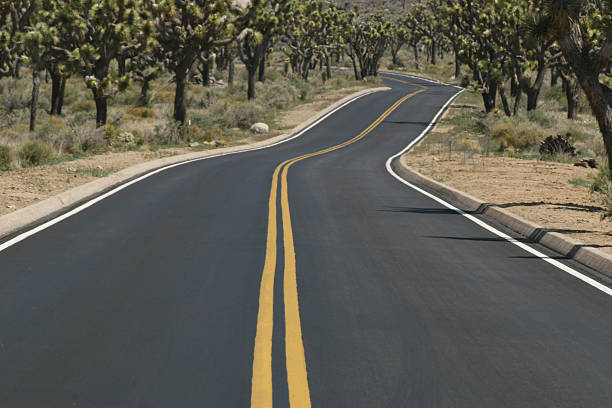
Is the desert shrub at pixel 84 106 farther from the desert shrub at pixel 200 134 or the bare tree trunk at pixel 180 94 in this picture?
the desert shrub at pixel 200 134

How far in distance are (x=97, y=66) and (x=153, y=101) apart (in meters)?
21.4

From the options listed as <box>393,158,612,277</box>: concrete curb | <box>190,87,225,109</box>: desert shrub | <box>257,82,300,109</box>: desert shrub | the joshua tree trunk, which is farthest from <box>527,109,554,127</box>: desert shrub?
<box>190,87,225,109</box>: desert shrub

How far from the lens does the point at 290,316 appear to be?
6.71 m

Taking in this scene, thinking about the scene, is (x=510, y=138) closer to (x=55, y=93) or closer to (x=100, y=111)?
(x=100, y=111)

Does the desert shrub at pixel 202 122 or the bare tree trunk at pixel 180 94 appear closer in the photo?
the bare tree trunk at pixel 180 94

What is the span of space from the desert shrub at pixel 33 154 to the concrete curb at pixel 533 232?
11816 millimetres

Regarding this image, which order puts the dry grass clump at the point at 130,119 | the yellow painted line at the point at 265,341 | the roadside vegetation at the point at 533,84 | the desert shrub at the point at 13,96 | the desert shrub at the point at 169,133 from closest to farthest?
the yellow painted line at the point at 265,341 < the roadside vegetation at the point at 533,84 < the dry grass clump at the point at 130,119 < the desert shrub at the point at 169,133 < the desert shrub at the point at 13,96

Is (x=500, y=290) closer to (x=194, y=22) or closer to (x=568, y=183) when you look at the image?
(x=568, y=183)

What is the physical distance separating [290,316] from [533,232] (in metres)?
6.30

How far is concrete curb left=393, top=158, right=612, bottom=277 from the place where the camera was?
31.0 feet

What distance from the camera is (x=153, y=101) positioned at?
177 feet

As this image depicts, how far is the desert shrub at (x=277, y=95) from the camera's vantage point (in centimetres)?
5662

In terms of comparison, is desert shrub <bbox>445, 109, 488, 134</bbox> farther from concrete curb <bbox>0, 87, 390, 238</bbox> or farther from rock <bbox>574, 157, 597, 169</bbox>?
concrete curb <bbox>0, 87, 390, 238</bbox>

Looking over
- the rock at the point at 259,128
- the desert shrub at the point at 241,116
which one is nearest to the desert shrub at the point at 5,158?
the desert shrub at the point at 241,116
